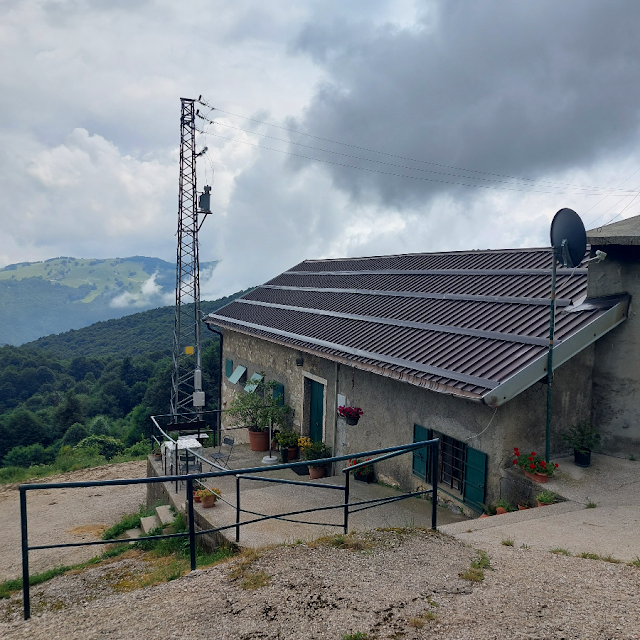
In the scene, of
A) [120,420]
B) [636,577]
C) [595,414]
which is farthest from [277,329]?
[120,420]

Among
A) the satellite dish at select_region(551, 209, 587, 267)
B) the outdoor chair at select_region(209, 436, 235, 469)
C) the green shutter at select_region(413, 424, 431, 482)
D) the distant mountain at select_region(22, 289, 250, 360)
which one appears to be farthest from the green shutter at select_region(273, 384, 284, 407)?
the distant mountain at select_region(22, 289, 250, 360)

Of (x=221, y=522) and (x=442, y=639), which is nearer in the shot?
(x=442, y=639)

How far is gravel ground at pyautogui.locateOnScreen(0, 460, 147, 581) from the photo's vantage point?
29.7ft

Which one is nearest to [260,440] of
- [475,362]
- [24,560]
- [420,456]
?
[420,456]

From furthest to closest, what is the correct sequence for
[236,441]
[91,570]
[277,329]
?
[236,441] → [277,329] → [91,570]

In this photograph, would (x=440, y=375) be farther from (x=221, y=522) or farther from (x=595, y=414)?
(x=221, y=522)

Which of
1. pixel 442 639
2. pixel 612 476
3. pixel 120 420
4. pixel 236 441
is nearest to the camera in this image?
pixel 442 639

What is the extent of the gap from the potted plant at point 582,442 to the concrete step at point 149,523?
6655 mm

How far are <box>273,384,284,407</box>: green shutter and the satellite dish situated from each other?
25.4 feet

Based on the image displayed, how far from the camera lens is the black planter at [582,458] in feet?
24.8

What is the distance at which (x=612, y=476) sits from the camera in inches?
289

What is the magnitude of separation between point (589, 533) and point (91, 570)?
5649 millimetres

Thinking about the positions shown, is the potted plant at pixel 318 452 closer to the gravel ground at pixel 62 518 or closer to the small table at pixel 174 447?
the small table at pixel 174 447

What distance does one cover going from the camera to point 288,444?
1203 cm
